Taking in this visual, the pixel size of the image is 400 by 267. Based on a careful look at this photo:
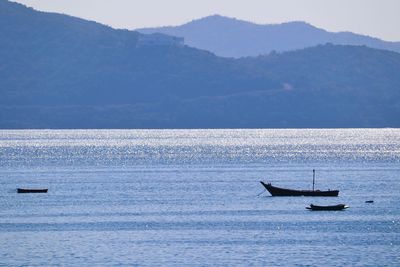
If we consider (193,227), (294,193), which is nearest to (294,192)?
(294,193)

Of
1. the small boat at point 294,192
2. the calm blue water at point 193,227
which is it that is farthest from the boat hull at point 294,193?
the calm blue water at point 193,227

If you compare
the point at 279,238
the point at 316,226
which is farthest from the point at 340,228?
the point at 279,238

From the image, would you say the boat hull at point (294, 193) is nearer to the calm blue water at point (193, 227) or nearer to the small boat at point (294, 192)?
the small boat at point (294, 192)

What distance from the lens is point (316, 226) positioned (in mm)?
116812

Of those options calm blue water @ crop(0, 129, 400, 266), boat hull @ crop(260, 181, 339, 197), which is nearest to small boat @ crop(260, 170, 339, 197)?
boat hull @ crop(260, 181, 339, 197)

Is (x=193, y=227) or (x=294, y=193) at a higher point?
(x=294, y=193)

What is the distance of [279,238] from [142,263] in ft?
64.4

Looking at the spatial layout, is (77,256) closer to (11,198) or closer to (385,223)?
(385,223)

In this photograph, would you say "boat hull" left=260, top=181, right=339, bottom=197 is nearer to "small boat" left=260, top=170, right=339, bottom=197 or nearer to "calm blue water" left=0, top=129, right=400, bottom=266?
"small boat" left=260, top=170, right=339, bottom=197

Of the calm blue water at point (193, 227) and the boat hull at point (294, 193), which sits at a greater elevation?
the boat hull at point (294, 193)

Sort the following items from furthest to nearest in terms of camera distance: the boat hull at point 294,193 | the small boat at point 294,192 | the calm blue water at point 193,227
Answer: the boat hull at point 294,193 → the small boat at point 294,192 → the calm blue water at point 193,227

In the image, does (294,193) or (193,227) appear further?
(294,193)

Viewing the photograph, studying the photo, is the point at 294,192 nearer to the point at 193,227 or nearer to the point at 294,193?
the point at 294,193

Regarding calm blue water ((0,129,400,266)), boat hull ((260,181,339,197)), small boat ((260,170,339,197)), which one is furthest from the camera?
boat hull ((260,181,339,197))
